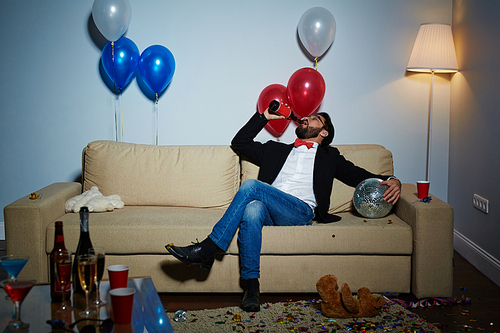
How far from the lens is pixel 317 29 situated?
2996 millimetres

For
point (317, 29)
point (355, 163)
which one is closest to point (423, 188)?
point (355, 163)

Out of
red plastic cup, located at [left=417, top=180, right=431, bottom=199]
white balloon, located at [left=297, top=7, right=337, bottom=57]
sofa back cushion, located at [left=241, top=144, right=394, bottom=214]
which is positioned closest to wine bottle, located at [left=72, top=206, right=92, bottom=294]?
sofa back cushion, located at [left=241, top=144, right=394, bottom=214]

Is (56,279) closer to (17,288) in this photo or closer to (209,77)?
(17,288)

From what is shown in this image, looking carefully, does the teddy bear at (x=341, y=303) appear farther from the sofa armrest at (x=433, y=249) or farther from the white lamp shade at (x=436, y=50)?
the white lamp shade at (x=436, y=50)

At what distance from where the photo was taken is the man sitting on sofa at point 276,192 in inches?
84.0

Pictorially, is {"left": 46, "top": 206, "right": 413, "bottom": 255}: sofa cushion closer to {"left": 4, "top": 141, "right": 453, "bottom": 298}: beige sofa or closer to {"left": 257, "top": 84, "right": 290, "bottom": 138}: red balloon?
{"left": 4, "top": 141, "right": 453, "bottom": 298}: beige sofa

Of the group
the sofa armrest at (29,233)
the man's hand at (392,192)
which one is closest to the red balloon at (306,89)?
the man's hand at (392,192)

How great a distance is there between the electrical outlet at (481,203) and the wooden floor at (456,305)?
1.43ft

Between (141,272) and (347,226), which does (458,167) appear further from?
(141,272)

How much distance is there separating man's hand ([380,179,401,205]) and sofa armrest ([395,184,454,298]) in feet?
0.54

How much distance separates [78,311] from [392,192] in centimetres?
175

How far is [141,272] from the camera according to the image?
225cm

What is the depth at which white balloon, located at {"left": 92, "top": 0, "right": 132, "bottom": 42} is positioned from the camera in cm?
290

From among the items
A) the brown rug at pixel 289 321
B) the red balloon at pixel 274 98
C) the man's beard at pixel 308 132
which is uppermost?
the red balloon at pixel 274 98
